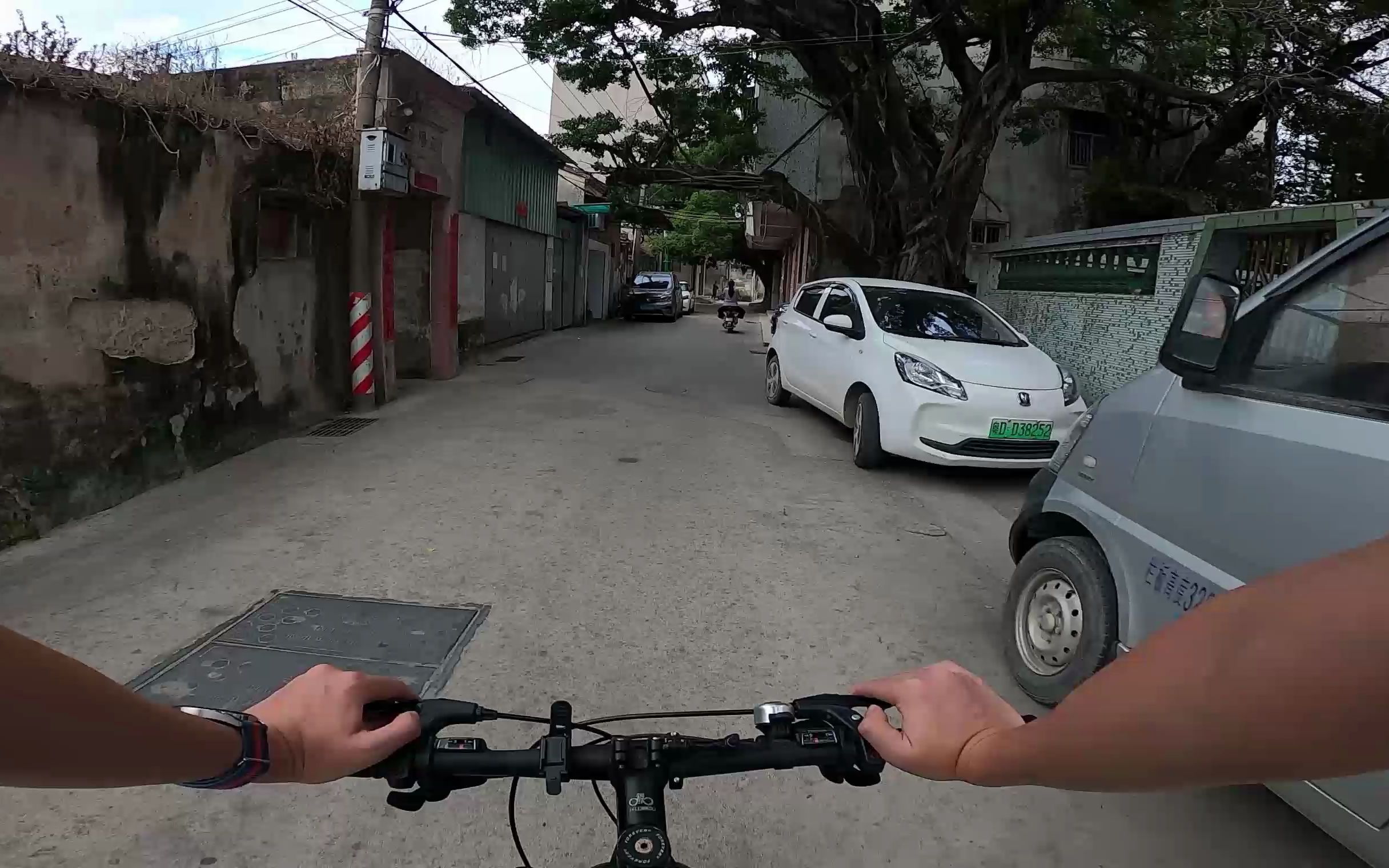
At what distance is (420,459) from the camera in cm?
756

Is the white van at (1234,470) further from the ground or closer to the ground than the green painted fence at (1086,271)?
closer to the ground

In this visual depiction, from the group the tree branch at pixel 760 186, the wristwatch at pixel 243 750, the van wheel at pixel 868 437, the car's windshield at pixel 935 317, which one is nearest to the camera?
the wristwatch at pixel 243 750

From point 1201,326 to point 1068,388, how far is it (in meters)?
4.62

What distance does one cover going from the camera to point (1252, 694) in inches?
31.2

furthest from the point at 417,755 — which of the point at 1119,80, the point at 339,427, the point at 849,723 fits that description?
the point at 1119,80

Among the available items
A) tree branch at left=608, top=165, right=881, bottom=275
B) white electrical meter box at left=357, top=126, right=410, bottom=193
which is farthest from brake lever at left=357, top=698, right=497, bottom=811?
tree branch at left=608, top=165, right=881, bottom=275

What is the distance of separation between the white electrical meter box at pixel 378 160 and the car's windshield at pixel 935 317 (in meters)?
4.85

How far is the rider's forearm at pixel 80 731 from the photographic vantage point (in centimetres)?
83

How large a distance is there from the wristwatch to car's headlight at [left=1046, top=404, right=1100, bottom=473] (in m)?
3.29

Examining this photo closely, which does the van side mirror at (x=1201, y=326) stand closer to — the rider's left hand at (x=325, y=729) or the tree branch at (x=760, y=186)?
the rider's left hand at (x=325, y=729)

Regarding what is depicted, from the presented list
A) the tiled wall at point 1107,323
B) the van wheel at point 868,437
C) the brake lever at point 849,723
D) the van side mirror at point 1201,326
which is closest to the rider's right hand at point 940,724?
the brake lever at point 849,723

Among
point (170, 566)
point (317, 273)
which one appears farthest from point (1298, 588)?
point (317, 273)

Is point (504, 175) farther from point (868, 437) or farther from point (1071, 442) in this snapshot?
point (1071, 442)

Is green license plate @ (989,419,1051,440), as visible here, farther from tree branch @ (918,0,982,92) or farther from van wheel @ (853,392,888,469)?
tree branch @ (918,0,982,92)
